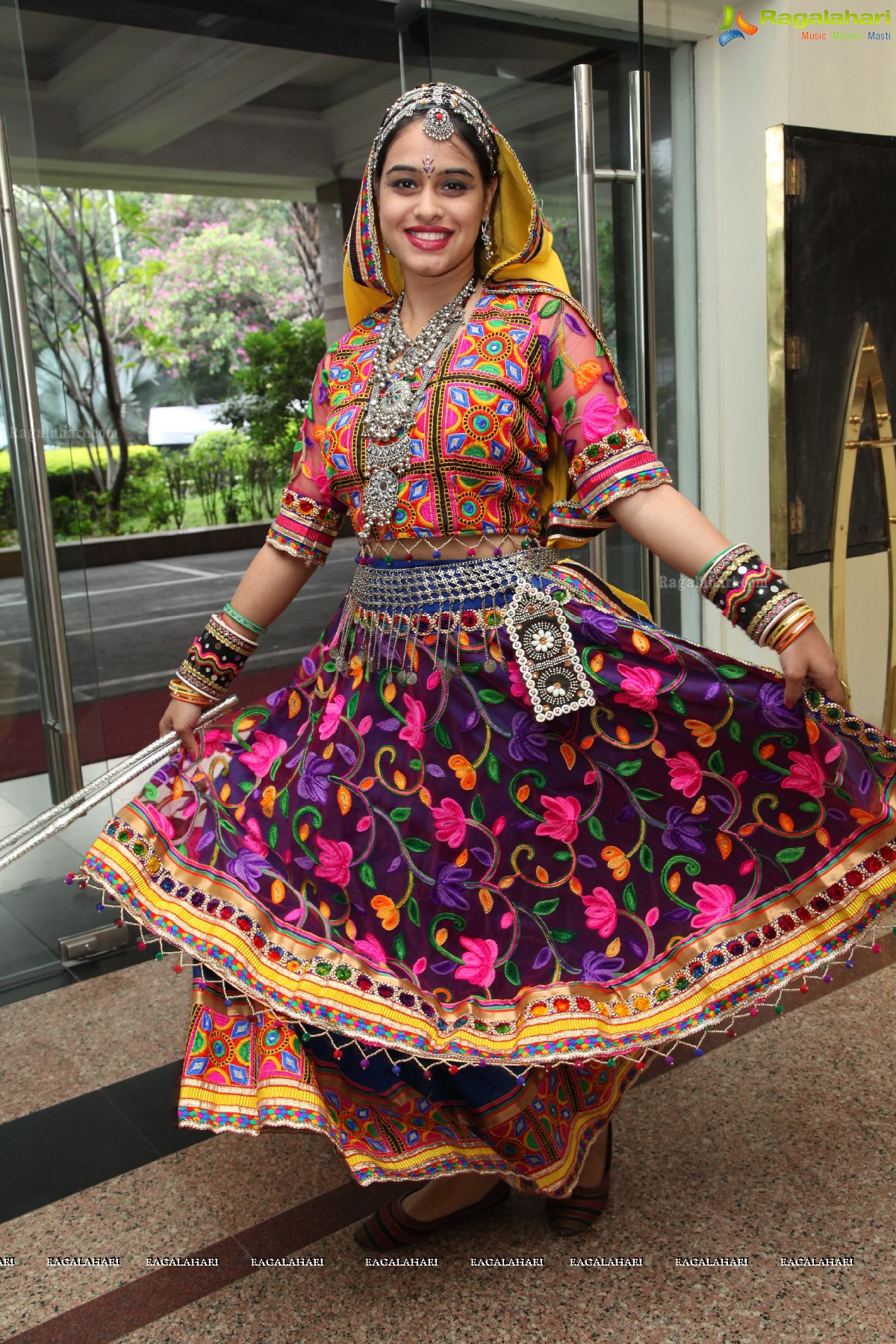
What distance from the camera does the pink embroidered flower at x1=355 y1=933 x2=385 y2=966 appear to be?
5.19ft

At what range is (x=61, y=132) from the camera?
6055mm

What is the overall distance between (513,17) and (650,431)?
948 mm

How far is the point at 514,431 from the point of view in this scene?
165 cm

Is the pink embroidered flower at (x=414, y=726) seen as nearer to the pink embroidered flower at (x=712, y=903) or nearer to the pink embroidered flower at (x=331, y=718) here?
the pink embroidered flower at (x=331, y=718)

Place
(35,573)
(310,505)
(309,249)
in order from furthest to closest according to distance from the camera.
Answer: (309,249)
(35,573)
(310,505)

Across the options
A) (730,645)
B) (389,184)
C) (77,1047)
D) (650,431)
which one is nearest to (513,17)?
(650,431)

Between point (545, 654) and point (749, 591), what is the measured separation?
28cm

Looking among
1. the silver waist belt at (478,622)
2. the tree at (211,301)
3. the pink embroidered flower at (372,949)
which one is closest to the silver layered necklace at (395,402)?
the silver waist belt at (478,622)

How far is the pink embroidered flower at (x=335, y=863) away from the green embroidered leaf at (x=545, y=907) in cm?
26

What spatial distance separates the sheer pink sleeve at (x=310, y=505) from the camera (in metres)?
1.83

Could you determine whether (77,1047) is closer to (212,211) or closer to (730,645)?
(730,645)

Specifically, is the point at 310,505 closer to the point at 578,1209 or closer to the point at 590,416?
the point at 590,416

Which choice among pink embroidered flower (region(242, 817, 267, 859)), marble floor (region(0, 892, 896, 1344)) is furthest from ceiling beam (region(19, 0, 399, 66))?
marble floor (region(0, 892, 896, 1344))

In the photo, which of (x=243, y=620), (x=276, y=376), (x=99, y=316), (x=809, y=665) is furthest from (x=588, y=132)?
(x=99, y=316)
